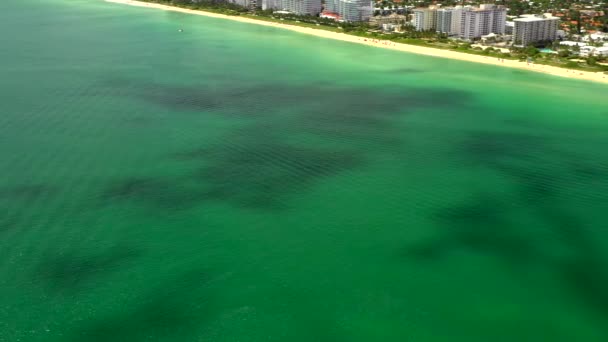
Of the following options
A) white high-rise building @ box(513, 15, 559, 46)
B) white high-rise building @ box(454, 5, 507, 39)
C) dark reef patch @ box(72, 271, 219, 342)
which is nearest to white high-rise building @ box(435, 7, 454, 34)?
white high-rise building @ box(454, 5, 507, 39)

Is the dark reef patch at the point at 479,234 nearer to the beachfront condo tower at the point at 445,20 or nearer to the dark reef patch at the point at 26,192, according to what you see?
the dark reef patch at the point at 26,192

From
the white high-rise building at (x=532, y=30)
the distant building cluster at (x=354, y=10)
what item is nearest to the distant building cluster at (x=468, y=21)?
the white high-rise building at (x=532, y=30)

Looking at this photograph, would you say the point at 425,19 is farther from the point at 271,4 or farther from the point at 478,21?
the point at 271,4

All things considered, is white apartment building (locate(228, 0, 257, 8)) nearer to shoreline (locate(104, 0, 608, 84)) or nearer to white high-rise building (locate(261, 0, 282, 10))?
white high-rise building (locate(261, 0, 282, 10))

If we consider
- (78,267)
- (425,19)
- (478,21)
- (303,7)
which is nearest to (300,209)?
(78,267)

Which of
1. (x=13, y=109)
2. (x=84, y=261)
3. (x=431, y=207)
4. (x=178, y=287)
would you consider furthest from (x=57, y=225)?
(x=13, y=109)

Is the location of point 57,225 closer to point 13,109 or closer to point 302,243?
point 302,243
